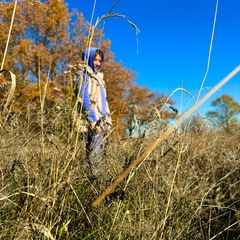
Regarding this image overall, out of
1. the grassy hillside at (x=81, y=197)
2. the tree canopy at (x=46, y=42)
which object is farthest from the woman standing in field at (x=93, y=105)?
the tree canopy at (x=46, y=42)

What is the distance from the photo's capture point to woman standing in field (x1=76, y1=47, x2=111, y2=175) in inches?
49.8

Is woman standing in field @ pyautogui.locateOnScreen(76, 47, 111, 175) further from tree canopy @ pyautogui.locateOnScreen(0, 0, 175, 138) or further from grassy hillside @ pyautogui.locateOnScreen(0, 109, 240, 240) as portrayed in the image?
tree canopy @ pyautogui.locateOnScreen(0, 0, 175, 138)

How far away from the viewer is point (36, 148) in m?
1.67

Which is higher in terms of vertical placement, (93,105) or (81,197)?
(93,105)

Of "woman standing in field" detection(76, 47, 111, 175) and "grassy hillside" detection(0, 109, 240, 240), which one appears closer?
"grassy hillside" detection(0, 109, 240, 240)

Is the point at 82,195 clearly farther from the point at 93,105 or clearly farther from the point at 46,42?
the point at 46,42

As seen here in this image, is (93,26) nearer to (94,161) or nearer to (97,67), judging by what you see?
(94,161)

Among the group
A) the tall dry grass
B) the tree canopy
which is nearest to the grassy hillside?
the tall dry grass

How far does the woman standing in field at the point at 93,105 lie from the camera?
126 cm

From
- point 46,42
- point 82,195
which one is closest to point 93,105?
point 82,195

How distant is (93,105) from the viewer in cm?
154

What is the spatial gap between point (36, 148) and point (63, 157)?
514 millimetres

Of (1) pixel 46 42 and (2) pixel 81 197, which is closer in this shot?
(2) pixel 81 197

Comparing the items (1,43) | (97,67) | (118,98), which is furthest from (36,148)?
(118,98)
